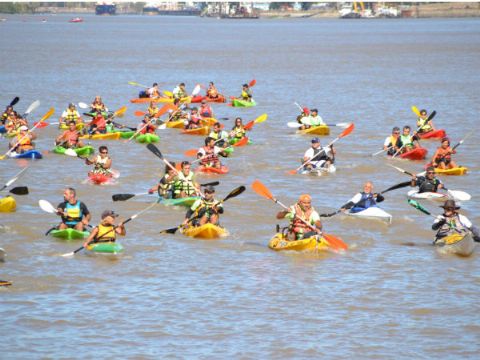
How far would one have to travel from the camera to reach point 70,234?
2608cm

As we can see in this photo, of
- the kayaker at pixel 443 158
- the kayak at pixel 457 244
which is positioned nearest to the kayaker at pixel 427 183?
the kayaker at pixel 443 158

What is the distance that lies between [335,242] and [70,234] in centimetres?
640

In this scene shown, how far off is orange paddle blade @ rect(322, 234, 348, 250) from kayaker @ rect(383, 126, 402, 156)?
46.2 feet

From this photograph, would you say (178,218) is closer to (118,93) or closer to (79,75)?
(118,93)

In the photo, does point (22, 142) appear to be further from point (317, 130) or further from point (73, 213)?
point (73, 213)

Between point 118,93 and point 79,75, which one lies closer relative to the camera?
point 118,93

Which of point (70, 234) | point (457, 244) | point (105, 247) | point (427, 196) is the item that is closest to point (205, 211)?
point (105, 247)

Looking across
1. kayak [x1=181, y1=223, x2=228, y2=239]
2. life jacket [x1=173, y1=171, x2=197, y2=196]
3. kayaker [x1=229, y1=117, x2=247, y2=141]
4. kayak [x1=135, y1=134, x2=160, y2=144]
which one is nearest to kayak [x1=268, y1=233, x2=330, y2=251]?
kayak [x1=181, y1=223, x2=228, y2=239]

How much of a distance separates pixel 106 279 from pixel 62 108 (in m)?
37.7

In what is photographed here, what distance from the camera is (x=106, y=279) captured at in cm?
2366

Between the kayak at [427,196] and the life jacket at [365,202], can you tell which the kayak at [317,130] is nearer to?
the kayak at [427,196]

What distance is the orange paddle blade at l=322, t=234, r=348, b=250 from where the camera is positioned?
25.4 meters

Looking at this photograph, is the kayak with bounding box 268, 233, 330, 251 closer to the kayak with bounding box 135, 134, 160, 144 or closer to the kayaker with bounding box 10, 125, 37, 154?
the kayaker with bounding box 10, 125, 37, 154

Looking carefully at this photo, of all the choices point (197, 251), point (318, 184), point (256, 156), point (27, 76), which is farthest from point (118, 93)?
point (197, 251)
